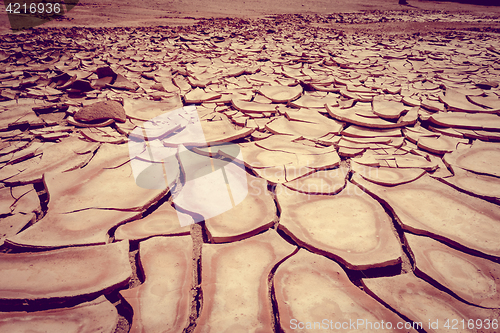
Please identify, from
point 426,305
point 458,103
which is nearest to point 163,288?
point 426,305

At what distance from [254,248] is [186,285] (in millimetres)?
280

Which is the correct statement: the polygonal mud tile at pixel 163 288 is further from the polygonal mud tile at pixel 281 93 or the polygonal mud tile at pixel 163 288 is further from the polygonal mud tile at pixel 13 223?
the polygonal mud tile at pixel 281 93

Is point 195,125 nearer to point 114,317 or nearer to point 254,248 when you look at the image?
point 254,248

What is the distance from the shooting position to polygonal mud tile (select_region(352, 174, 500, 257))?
107 cm

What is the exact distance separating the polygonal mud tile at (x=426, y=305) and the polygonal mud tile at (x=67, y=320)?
2.75ft

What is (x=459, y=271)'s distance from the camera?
952 millimetres

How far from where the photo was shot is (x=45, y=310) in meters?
0.81

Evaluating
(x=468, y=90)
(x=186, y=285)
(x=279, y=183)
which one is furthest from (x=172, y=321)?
(x=468, y=90)

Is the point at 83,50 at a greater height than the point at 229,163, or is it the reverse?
the point at 83,50

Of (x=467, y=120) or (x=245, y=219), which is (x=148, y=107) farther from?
(x=467, y=120)

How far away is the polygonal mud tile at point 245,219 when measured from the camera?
3.53 ft

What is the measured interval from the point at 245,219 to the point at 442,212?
878 millimetres

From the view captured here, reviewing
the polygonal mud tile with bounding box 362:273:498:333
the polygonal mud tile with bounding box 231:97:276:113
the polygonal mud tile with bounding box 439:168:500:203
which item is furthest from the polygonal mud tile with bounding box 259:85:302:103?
the polygonal mud tile with bounding box 362:273:498:333

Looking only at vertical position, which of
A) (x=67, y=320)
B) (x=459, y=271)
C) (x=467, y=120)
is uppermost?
(x=467, y=120)
